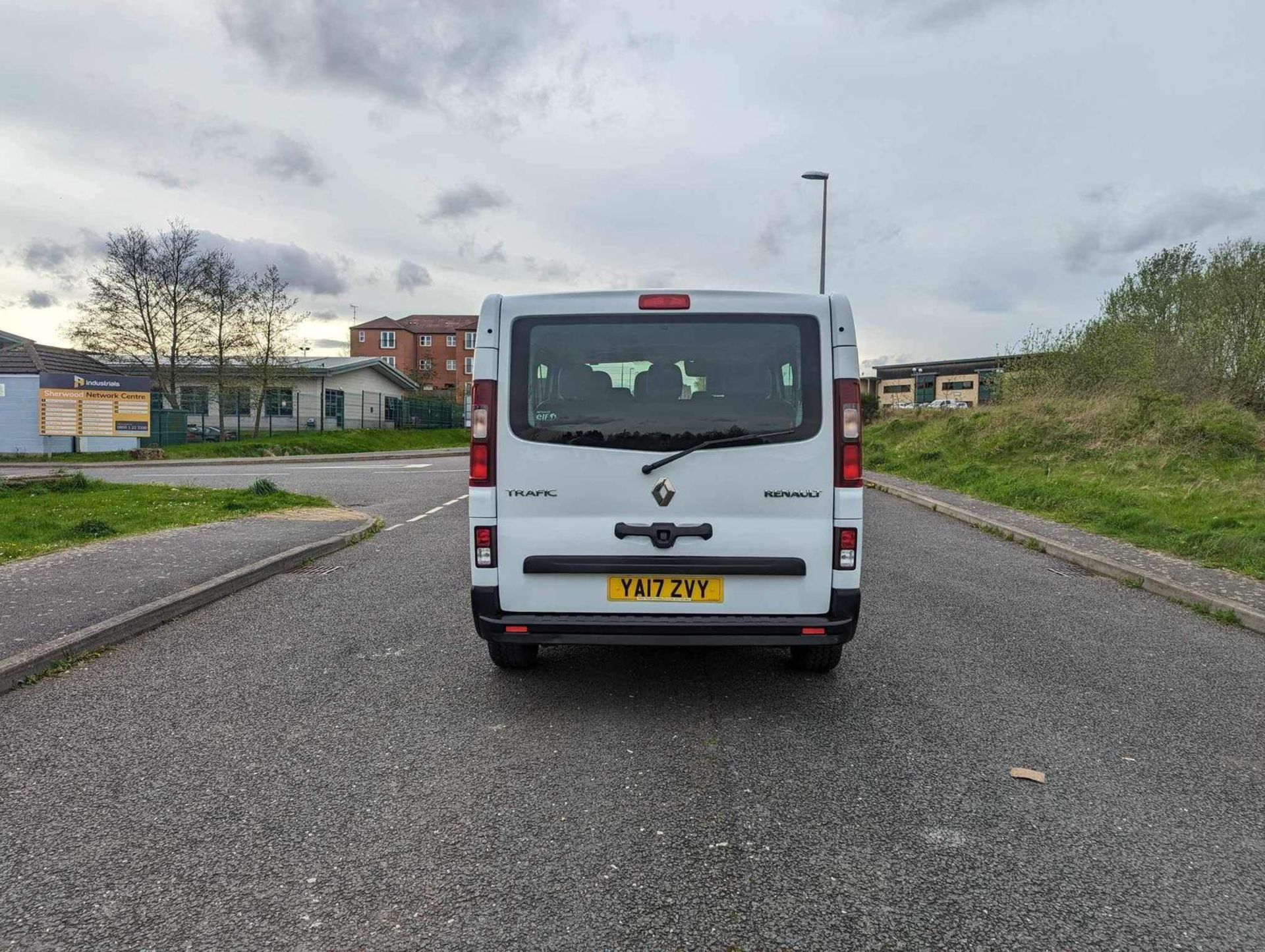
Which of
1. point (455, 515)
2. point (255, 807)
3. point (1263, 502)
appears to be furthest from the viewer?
point (455, 515)

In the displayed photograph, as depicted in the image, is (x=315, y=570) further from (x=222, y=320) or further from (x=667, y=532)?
(x=222, y=320)

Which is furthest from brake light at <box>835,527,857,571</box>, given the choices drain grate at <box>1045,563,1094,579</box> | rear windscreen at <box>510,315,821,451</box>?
drain grate at <box>1045,563,1094,579</box>

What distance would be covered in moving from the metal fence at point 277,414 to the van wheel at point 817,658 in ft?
101

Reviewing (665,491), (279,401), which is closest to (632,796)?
(665,491)

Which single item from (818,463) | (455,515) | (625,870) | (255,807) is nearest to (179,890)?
(255,807)

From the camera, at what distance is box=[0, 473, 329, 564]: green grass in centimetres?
932

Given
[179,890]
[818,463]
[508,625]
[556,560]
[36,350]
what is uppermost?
[36,350]

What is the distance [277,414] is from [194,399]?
3818mm

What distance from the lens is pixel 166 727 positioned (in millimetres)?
4020

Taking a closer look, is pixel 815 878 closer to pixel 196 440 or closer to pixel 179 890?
pixel 179 890

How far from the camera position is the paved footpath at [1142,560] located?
23.0 feet

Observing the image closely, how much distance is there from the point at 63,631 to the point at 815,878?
4.99 meters

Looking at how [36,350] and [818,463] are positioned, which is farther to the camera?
[36,350]

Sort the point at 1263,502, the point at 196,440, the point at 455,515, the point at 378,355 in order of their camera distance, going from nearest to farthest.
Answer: the point at 1263,502 → the point at 455,515 → the point at 196,440 → the point at 378,355
